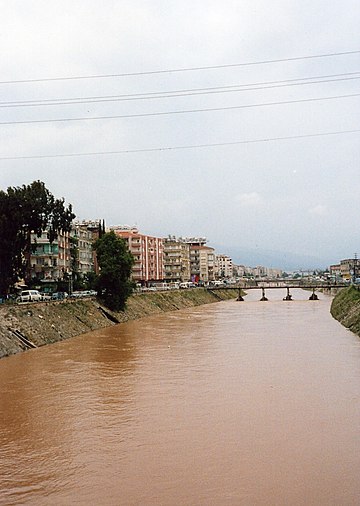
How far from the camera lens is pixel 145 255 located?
367 ft

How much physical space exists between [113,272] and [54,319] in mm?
13730

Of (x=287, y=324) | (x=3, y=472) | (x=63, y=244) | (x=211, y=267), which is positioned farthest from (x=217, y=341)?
(x=211, y=267)

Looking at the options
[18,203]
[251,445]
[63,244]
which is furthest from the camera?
[63,244]

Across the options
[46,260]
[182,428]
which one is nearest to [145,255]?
[46,260]

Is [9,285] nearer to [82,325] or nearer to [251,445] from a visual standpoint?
[82,325]

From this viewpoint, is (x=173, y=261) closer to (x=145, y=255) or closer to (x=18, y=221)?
(x=145, y=255)

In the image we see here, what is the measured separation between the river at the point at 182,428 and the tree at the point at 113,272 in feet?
79.6

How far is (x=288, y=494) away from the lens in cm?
1146

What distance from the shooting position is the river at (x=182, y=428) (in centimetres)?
1190

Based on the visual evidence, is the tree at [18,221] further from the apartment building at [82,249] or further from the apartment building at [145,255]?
the apartment building at [145,255]

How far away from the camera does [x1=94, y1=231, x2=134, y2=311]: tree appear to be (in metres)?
56.5

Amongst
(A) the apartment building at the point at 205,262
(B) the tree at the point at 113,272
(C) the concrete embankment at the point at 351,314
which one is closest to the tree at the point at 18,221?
(B) the tree at the point at 113,272

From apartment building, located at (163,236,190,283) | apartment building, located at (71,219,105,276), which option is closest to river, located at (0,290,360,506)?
apartment building, located at (71,219,105,276)

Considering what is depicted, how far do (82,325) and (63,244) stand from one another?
26.9 m
